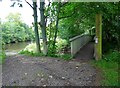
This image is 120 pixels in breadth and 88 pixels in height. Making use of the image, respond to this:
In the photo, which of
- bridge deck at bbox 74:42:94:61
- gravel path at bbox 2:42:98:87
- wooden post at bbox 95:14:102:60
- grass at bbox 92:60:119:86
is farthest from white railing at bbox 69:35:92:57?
gravel path at bbox 2:42:98:87

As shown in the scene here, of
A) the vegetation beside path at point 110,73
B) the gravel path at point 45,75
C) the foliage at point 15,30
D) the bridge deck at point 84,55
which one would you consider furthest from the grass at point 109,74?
the foliage at point 15,30

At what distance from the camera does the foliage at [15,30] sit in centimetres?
Result: 1949

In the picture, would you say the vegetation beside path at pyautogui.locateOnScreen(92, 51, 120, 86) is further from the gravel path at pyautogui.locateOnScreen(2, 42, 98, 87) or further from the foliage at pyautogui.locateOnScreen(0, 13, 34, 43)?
the foliage at pyautogui.locateOnScreen(0, 13, 34, 43)

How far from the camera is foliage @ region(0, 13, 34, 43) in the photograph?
19.5 m

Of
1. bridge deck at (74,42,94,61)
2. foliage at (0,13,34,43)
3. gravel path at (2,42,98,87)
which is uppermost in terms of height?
foliage at (0,13,34,43)

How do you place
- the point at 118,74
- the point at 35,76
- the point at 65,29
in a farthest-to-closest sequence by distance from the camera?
the point at 65,29 → the point at 118,74 → the point at 35,76

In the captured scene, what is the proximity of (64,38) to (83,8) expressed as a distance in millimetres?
6235

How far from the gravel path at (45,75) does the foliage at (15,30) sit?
44.4 ft

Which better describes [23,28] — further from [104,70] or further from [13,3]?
[104,70]

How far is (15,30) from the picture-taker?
21.8 m

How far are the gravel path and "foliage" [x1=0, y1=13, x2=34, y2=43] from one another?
13.5 m

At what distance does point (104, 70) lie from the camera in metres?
6.03

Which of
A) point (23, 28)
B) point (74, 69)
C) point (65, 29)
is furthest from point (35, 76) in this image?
point (23, 28)

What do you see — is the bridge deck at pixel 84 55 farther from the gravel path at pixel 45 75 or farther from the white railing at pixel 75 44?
the gravel path at pixel 45 75
